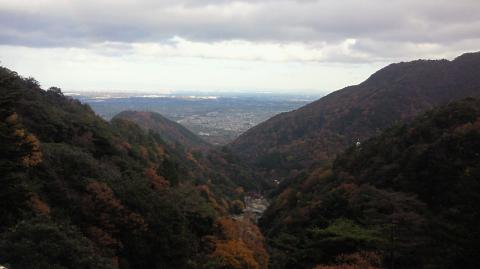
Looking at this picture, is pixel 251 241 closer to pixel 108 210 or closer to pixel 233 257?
pixel 233 257

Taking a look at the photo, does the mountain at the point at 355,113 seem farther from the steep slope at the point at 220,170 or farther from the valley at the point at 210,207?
the valley at the point at 210,207

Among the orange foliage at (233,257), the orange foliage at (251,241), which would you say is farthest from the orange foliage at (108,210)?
the orange foliage at (251,241)

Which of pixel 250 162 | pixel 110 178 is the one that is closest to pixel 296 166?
pixel 250 162

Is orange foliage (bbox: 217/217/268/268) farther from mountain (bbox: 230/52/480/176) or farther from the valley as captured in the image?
mountain (bbox: 230/52/480/176)

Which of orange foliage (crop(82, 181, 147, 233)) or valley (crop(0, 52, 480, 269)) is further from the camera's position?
orange foliage (crop(82, 181, 147, 233))

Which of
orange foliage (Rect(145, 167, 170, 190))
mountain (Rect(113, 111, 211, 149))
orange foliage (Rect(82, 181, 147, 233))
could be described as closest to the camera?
orange foliage (Rect(82, 181, 147, 233))

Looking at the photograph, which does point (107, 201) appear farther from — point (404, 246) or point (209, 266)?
point (404, 246)

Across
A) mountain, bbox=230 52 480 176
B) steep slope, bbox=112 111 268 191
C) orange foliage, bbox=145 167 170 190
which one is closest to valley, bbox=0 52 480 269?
orange foliage, bbox=145 167 170 190

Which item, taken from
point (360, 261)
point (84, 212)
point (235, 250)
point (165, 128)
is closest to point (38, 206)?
point (84, 212)
